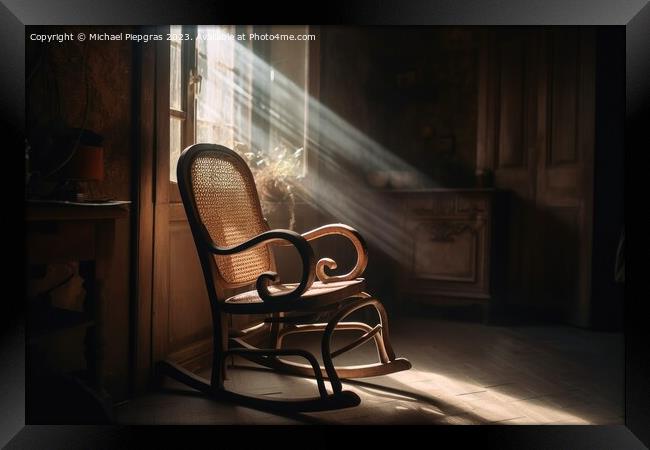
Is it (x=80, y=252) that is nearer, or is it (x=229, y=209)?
(x=80, y=252)

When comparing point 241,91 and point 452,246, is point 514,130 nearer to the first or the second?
point 452,246

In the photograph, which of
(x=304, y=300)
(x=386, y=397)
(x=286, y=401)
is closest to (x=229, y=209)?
(x=304, y=300)

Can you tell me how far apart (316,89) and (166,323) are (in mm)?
1968

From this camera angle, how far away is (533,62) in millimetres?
3834

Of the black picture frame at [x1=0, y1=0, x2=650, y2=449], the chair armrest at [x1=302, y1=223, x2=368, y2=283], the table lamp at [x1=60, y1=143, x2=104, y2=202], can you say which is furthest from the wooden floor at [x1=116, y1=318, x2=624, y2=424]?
the table lamp at [x1=60, y1=143, x2=104, y2=202]

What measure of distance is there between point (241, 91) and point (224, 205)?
1.28 meters

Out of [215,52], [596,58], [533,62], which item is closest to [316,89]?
[215,52]

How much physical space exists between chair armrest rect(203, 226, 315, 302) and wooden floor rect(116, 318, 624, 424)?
0.42 meters

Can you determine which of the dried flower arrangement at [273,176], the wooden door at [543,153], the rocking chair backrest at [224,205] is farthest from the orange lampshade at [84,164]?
the wooden door at [543,153]

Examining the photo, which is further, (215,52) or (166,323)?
(215,52)

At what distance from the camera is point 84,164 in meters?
1.76
